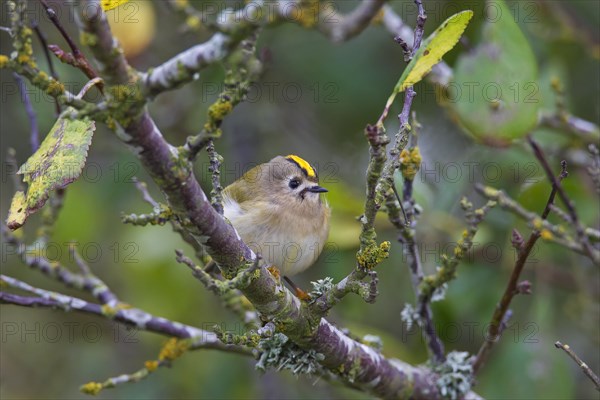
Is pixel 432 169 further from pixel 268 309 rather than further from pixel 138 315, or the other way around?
pixel 268 309

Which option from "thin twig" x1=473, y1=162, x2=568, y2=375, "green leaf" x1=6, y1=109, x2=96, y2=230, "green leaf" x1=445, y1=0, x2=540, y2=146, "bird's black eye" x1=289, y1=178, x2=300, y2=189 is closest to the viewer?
"green leaf" x1=6, y1=109, x2=96, y2=230

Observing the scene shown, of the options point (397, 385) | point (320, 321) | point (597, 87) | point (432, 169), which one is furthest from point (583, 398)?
point (320, 321)

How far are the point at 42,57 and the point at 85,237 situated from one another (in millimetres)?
1313

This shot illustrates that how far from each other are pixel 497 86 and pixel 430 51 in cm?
141

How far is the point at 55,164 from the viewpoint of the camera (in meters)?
2.12

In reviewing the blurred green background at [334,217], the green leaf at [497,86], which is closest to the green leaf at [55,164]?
the green leaf at [497,86]

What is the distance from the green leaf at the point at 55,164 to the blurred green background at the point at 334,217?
2.07 meters

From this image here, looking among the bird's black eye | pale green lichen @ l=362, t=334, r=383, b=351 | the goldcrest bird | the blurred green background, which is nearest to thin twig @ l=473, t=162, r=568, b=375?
pale green lichen @ l=362, t=334, r=383, b=351

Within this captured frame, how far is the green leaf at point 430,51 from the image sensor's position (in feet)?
6.94

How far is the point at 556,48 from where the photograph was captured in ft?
17.6

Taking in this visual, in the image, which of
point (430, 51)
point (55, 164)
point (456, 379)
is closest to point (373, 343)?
point (456, 379)

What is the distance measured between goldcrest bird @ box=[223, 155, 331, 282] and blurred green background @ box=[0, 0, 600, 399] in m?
0.14

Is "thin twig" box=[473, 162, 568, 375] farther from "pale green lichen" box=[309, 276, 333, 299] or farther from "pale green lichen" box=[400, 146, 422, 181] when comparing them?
"pale green lichen" box=[309, 276, 333, 299]

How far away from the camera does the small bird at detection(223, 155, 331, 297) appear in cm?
380
